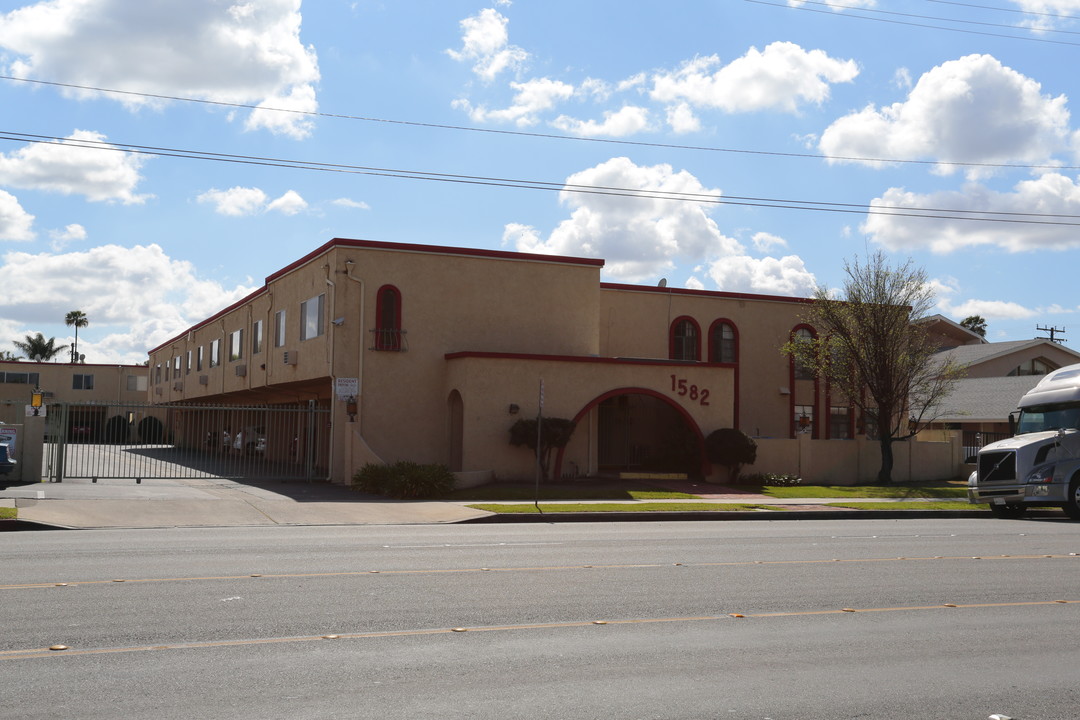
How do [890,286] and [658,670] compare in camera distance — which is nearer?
[658,670]

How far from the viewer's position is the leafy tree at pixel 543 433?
28.0 metres

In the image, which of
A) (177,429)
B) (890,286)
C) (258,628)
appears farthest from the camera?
(177,429)

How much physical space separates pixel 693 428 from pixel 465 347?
23.0 ft

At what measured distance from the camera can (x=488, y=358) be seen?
93.6ft

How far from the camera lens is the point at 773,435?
3756 centimetres

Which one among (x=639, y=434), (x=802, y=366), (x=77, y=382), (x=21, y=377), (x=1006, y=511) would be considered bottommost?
(x=1006, y=511)

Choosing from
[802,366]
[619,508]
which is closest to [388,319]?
[619,508]

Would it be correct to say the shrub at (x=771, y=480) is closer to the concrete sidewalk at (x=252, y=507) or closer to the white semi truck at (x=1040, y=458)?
the concrete sidewalk at (x=252, y=507)

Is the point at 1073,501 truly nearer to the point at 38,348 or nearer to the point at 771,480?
the point at 771,480

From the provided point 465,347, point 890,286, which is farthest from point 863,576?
point 890,286

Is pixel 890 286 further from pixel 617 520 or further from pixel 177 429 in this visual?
pixel 177 429

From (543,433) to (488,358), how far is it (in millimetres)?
2531

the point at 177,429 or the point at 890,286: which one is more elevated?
the point at 890,286

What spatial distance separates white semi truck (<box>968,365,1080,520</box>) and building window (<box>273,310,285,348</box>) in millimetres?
21821
